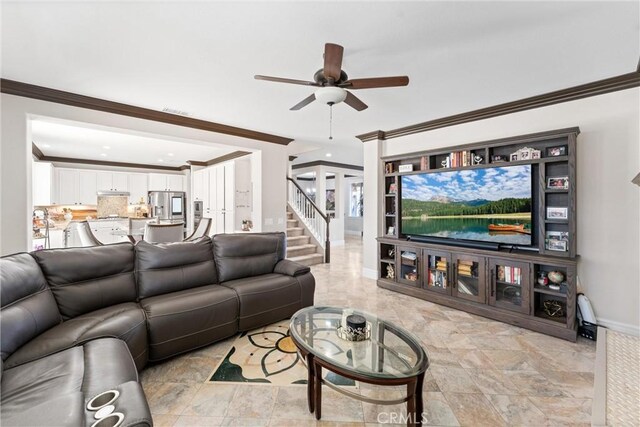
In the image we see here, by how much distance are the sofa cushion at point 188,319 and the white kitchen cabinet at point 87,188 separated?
7160 millimetres

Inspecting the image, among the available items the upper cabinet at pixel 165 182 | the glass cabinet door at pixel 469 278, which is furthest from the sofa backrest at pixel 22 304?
the upper cabinet at pixel 165 182

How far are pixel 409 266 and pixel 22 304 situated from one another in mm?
4160

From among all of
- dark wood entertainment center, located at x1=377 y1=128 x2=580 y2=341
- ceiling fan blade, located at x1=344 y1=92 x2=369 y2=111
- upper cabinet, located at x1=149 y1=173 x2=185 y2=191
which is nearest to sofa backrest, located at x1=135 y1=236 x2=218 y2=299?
ceiling fan blade, located at x1=344 y1=92 x2=369 y2=111

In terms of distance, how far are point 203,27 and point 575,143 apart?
3601mm

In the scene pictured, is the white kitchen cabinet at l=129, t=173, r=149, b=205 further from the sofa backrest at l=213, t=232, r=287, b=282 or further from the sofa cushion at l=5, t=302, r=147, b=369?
the sofa cushion at l=5, t=302, r=147, b=369

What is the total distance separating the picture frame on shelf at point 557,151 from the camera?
2.92m

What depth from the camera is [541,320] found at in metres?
2.89

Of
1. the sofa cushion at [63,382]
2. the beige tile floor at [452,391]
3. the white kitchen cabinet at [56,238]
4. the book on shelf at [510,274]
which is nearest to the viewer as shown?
the sofa cushion at [63,382]

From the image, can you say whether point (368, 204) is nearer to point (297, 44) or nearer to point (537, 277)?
point (537, 277)

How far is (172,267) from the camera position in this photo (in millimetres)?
2740

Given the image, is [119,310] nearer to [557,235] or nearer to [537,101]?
[557,235]

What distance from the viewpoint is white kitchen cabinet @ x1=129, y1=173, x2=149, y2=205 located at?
27.1 feet

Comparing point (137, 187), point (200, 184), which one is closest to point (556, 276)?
point (200, 184)

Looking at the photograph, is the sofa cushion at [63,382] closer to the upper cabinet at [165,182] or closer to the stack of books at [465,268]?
the stack of books at [465,268]
